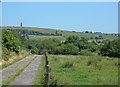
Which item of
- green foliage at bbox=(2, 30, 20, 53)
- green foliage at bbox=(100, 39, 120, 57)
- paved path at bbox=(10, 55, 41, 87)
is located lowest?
green foliage at bbox=(100, 39, 120, 57)

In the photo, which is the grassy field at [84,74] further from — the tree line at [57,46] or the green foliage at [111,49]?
the green foliage at [111,49]

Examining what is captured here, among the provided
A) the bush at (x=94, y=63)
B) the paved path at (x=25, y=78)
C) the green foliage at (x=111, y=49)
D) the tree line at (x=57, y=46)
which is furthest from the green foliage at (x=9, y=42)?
the green foliage at (x=111, y=49)

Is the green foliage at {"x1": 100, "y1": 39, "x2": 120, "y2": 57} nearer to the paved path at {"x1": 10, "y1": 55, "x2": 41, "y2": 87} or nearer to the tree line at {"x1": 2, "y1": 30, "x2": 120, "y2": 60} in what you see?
the tree line at {"x1": 2, "y1": 30, "x2": 120, "y2": 60}

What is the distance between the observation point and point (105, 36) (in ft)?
571

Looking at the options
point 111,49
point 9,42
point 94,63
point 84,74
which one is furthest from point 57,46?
point 84,74

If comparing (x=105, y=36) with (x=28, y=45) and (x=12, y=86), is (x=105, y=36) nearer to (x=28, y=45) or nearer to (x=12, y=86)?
(x=28, y=45)

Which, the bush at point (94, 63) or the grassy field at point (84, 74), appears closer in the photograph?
the grassy field at point (84, 74)

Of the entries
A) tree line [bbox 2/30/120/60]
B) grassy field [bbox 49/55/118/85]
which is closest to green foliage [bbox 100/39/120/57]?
tree line [bbox 2/30/120/60]

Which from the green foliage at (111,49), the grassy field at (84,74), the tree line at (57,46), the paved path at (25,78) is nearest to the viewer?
the grassy field at (84,74)

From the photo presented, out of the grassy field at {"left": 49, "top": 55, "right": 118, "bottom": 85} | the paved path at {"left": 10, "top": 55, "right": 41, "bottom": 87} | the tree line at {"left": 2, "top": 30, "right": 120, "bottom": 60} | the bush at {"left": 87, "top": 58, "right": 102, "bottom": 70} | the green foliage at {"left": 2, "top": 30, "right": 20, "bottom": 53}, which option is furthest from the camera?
the tree line at {"left": 2, "top": 30, "right": 120, "bottom": 60}

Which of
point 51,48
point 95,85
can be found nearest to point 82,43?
point 51,48

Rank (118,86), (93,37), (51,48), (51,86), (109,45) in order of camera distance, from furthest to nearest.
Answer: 1. (93,37)
2. (51,48)
3. (109,45)
4. (118,86)
5. (51,86)

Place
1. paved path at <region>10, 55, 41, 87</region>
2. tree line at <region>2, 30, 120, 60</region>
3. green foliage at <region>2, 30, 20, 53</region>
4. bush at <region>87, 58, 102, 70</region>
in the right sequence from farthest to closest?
1. tree line at <region>2, 30, 120, 60</region>
2. green foliage at <region>2, 30, 20, 53</region>
3. bush at <region>87, 58, 102, 70</region>
4. paved path at <region>10, 55, 41, 87</region>

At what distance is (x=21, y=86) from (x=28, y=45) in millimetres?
89223
